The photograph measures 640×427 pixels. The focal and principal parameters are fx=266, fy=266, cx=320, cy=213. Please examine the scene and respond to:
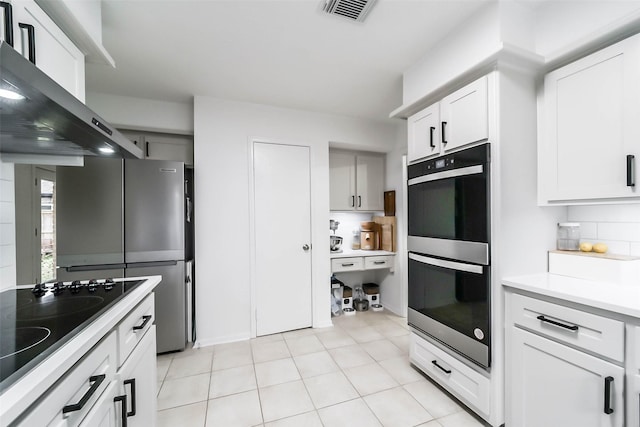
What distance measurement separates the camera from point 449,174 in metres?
1.67

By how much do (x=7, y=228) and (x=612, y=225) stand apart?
3.23 meters

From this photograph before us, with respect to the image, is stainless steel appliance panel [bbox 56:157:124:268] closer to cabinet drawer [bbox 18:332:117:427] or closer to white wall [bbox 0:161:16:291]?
white wall [bbox 0:161:16:291]

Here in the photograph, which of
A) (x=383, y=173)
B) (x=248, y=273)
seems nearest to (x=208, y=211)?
(x=248, y=273)

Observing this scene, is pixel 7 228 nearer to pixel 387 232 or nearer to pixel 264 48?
pixel 264 48

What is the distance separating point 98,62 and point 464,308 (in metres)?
2.62

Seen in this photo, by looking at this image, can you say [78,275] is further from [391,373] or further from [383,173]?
[383,173]

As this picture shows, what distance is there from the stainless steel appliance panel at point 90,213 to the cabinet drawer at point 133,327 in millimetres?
1209

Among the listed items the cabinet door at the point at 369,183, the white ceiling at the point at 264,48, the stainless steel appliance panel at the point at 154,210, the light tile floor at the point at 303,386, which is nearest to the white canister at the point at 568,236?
the light tile floor at the point at 303,386

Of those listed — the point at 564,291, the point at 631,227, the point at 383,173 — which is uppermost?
the point at 383,173

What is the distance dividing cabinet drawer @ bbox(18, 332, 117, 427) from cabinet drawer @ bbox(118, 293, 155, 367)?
0.16ft

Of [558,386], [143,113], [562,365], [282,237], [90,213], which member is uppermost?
[143,113]

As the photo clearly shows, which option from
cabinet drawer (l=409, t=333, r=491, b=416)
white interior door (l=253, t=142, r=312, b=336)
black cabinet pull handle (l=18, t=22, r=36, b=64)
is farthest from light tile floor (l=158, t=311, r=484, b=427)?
black cabinet pull handle (l=18, t=22, r=36, b=64)

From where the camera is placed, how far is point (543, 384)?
1303mm

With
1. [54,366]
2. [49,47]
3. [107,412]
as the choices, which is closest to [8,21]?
[49,47]
